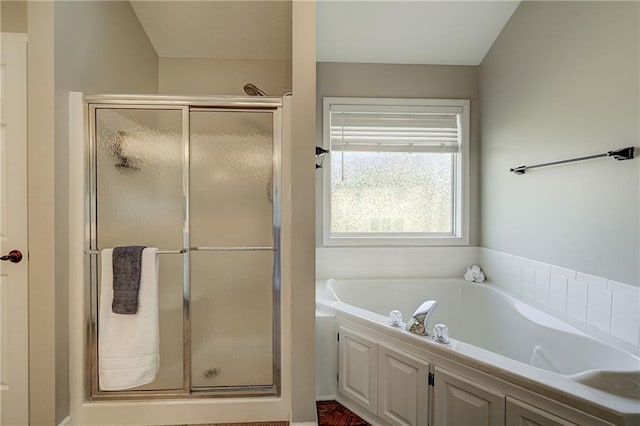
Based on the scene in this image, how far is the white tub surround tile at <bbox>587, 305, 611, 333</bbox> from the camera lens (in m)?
1.53

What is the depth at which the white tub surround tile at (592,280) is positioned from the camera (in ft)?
5.11

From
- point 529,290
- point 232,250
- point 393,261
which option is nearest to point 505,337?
point 529,290

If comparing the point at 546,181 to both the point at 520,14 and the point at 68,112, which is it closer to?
the point at 520,14

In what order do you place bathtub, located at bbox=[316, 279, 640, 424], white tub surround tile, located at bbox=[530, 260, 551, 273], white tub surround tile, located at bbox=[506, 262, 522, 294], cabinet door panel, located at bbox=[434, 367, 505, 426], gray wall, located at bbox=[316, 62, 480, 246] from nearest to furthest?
bathtub, located at bbox=[316, 279, 640, 424] < cabinet door panel, located at bbox=[434, 367, 505, 426] < white tub surround tile, located at bbox=[530, 260, 551, 273] < white tub surround tile, located at bbox=[506, 262, 522, 294] < gray wall, located at bbox=[316, 62, 480, 246]

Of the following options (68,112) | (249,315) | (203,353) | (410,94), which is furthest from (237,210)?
(410,94)

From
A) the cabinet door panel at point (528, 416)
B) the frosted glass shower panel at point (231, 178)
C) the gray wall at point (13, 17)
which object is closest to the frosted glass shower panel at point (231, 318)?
the frosted glass shower panel at point (231, 178)

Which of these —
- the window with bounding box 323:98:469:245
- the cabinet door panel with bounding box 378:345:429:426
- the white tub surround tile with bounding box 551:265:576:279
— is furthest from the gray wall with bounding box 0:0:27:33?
the white tub surround tile with bounding box 551:265:576:279

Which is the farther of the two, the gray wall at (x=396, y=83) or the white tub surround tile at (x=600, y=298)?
the gray wall at (x=396, y=83)

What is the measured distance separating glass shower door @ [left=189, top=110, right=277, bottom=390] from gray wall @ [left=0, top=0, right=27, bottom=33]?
926 millimetres

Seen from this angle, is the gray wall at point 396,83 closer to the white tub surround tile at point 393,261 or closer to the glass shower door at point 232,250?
the white tub surround tile at point 393,261

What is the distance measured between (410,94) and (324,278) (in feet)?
5.50

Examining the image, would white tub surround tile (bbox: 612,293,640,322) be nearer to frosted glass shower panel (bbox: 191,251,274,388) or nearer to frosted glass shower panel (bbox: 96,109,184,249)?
frosted glass shower panel (bbox: 191,251,274,388)

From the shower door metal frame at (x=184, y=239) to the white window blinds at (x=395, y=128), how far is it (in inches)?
Answer: 37.0

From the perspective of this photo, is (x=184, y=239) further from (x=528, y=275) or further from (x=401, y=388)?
(x=528, y=275)
